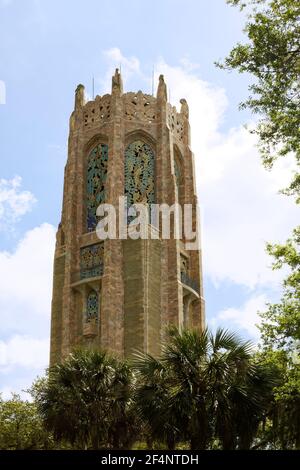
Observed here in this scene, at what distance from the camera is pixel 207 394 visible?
2219 centimetres

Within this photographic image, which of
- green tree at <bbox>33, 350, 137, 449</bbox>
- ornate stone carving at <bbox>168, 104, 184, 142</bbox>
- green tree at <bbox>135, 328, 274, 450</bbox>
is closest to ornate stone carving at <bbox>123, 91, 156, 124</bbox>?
ornate stone carving at <bbox>168, 104, 184, 142</bbox>

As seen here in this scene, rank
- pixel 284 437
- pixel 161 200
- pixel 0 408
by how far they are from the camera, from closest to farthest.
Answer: pixel 284 437 → pixel 0 408 → pixel 161 200

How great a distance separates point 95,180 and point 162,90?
7233mm

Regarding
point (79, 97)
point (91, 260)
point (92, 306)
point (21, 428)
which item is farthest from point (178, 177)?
point (21, 428)

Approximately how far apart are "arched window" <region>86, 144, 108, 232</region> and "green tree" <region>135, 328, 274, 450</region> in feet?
72.2

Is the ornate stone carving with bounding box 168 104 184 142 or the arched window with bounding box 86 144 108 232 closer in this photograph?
the arched window with bounding box 86 144 108 232

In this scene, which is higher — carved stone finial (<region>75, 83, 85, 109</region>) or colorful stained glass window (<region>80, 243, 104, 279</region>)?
carved stone finial (<region>75, 83, 85, 109</region>)

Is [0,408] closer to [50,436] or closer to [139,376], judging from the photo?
[50,436]

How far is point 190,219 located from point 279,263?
84.9 ft

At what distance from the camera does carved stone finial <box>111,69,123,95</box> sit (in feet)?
154

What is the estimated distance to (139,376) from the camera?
81.1 feet

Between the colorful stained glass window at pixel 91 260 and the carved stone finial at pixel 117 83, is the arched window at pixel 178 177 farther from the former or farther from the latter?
the colorful stained glass window at pixel 91 260

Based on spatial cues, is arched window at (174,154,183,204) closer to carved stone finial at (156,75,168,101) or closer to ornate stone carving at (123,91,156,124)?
ornate stone carving at (123,91,156,124)
